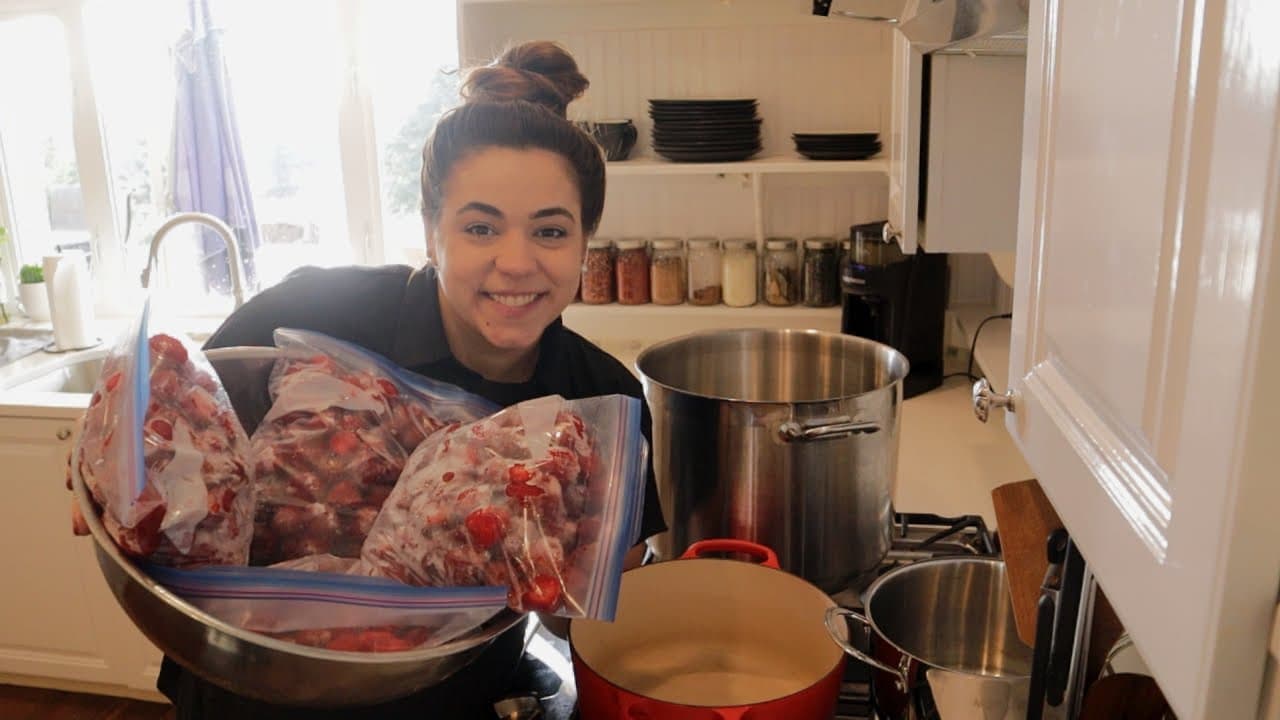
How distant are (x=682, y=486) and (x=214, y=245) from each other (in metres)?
2.18

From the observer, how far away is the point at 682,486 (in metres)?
1.32

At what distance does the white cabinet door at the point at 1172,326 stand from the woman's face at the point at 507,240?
0.59 metres

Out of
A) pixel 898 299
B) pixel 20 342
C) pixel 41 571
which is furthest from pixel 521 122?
pixel 20 342

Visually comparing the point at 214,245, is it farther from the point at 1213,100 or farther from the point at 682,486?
the point at 1213,100

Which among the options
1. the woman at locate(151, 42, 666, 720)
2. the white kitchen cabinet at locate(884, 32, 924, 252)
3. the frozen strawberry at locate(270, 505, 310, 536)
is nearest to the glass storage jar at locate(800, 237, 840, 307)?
the white kitchen cabinet at locate(884, 32, 924, 252)

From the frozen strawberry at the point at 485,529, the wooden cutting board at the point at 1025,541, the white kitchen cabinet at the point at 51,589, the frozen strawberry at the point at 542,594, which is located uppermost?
the frozen strawberry at the point at 485,529

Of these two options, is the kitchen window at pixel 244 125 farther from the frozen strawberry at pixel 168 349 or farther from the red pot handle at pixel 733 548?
the frozen strawberry at pixel 168 349

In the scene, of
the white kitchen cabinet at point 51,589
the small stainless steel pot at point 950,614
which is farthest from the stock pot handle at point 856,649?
the white kitchen cabinet at point 51,589

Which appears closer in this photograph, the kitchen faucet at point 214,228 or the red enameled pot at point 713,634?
the red enameled pot at point 713,634

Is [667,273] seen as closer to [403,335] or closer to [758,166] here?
[758,166]

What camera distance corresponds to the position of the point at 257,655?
630mm

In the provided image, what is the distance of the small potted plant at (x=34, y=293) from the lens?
9.53 feet

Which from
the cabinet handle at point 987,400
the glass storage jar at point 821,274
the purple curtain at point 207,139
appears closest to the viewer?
the cabinet handle at point 987,400

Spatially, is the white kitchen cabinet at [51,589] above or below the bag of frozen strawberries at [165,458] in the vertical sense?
below
